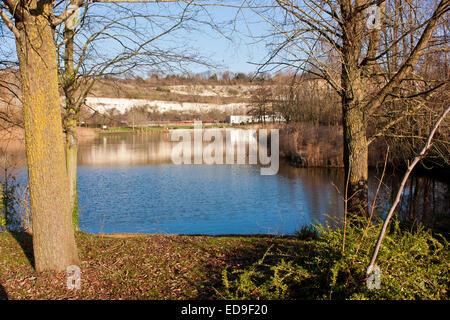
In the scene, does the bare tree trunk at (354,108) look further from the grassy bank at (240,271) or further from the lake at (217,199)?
the grassy bank at (240,271)

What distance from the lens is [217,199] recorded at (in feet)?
50.3

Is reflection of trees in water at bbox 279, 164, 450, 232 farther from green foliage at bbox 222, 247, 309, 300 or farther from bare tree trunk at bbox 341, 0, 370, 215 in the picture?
green foliage at bbox 222, 247, 309, 300

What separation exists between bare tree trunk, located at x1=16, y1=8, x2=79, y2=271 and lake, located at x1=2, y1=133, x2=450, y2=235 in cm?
548

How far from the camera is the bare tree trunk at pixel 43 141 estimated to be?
4.12 m

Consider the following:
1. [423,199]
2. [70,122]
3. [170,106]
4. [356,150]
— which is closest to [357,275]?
[356,150]

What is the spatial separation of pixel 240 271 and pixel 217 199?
11.6 m

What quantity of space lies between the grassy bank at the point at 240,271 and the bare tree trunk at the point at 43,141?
1.21 ft

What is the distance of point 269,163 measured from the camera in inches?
1037

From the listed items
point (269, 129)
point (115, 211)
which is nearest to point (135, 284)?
point (115, 211)
